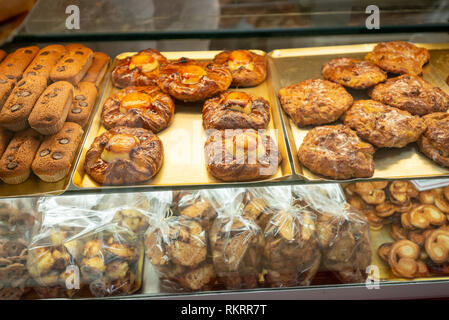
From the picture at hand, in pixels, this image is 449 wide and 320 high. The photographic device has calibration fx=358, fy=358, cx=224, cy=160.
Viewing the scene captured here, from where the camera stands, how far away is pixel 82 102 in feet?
6.37

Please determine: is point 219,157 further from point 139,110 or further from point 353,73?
point 353,73

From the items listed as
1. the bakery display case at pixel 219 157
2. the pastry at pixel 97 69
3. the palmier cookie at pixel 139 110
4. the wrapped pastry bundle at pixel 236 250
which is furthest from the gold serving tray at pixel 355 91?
the pastry at pixel 97 69

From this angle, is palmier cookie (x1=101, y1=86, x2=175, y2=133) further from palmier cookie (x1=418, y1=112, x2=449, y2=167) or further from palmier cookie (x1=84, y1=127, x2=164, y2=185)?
palmier cookie (x1=418, y1=112, x2=449, y2=167)

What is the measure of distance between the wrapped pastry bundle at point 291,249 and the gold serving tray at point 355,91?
366 mm

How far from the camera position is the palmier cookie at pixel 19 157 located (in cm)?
162

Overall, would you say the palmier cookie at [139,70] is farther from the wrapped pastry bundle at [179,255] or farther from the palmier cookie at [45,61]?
the wrapped pastry bundle at [179,255]

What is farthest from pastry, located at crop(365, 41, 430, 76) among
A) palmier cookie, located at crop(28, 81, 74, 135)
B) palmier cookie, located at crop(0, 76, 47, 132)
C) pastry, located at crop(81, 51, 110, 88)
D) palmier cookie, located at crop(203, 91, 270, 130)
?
palmier cookie, located at crop(0, 76, 47, 132)

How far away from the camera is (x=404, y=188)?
2.26m

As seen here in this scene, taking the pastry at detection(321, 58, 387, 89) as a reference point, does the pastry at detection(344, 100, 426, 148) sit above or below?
below

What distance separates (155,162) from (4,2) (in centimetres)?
90

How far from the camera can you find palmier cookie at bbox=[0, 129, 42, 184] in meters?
1.62

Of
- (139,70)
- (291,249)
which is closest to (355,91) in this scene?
(291,249)

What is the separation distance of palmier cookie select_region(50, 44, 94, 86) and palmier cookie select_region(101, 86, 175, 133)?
21 centimetres

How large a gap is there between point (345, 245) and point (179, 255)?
0.93 meters
